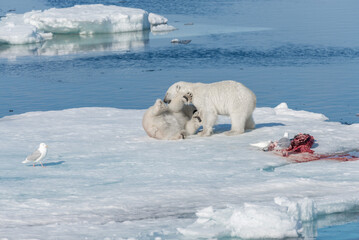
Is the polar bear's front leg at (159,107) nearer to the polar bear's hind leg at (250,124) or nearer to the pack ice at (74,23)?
the polar bear's hind leg at (250,124)

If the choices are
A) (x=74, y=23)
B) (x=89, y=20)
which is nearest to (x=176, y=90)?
(x=89, y=20)

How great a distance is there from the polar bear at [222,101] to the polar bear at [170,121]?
0.43 ft

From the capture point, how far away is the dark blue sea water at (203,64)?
15.5 metres

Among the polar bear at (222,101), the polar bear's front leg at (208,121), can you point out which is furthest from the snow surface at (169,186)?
the polar bear at (222,101)

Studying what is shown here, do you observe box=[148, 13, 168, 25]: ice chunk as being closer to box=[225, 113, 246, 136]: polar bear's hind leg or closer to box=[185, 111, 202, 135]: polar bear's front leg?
box=[185, 111, 202, 135]: polar bear's front leg

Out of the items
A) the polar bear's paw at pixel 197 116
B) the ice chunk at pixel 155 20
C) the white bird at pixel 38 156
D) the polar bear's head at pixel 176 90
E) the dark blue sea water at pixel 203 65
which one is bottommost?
the dark blue sea water at pixel 203 65

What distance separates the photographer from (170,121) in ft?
28.7

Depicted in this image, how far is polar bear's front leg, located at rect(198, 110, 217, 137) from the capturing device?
8.59 meters

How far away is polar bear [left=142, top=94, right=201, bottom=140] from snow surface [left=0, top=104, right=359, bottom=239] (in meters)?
0.22

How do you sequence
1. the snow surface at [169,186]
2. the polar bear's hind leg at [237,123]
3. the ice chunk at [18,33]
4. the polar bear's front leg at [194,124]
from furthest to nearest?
1. the ice chunk at [18,33]
2. the polar bear's front leg at [194,124]
3. the polar bear's hind leg at [237,123]
4. the snow surface at [169,186]

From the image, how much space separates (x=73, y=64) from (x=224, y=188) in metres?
15.5

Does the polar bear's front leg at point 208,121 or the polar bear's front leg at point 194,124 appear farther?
the polar bear's front leg at point 194,124

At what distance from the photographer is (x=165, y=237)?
4953 mm

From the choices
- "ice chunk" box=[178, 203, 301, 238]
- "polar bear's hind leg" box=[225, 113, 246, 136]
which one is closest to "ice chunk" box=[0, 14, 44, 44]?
"polar bear's hind leg" box=[225, 113, 246, 136]
